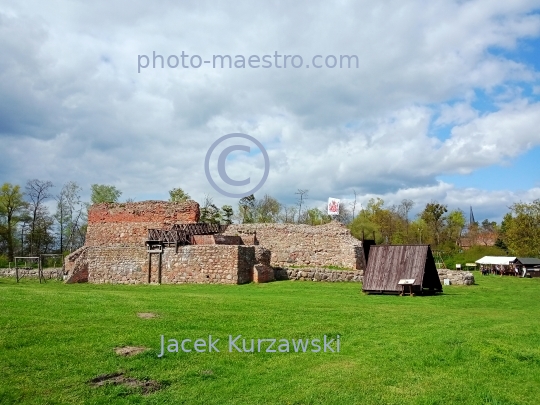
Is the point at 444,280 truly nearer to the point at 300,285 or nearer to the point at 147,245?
the point at 300,285

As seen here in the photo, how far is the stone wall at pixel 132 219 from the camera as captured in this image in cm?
3734

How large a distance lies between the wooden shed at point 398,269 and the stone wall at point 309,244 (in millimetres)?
10320

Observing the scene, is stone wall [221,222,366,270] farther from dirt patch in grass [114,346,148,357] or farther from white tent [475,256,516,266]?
dirt patch in grass [114,346,148,357]

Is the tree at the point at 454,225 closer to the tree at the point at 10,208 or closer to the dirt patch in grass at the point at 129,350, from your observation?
the tree at the point at 10,208

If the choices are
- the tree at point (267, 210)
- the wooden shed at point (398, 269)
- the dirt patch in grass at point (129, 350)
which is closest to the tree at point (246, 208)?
the tree at point (267, 210)

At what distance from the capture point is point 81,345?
28.3ft

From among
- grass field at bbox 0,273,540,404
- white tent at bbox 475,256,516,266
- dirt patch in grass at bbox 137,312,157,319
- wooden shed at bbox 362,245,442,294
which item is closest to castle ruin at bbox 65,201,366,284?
wooden shed at bbox 362,245,442,294

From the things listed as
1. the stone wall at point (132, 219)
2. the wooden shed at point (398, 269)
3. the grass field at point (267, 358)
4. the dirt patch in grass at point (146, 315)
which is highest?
the stone wall at point (132, 219)

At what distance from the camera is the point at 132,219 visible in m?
38.7

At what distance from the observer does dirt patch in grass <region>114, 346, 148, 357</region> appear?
27.2 ft

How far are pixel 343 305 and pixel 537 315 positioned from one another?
569 centimetres

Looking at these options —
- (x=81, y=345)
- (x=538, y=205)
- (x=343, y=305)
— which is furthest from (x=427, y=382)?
(x=538, y=205)

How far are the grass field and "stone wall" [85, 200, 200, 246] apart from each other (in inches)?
934

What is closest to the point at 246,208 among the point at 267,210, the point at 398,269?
the point at 267,210
